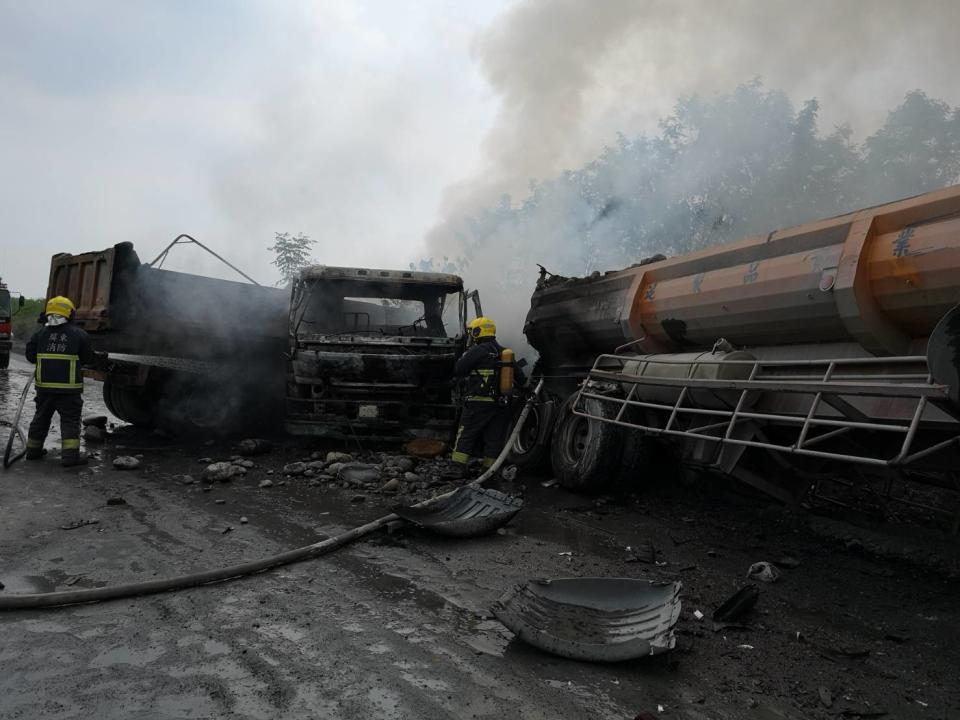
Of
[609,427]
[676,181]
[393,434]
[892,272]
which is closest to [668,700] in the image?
[892,272]

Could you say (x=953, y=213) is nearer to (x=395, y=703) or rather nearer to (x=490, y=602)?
(x=490, y=602)

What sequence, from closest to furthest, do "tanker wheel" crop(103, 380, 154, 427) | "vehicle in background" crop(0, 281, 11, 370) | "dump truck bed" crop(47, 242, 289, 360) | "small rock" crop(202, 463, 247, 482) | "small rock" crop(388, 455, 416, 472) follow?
"small rock" crop(202, 463, 247, 482), "small rock" crop(388, 455, 416, 472), "dump truck bed" crop(47, 242, 289, 360), "tanker wheel" crop(103, 380, 154, 427), "vehicle in background" crop(0, 281, 11, 370)

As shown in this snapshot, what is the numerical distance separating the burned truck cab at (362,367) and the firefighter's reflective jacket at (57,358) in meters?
2.04

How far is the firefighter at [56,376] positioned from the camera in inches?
245

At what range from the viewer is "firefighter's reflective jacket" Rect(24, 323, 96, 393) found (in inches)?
246

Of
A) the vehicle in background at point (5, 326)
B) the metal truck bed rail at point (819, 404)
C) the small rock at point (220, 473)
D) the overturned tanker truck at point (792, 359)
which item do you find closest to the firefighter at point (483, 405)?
the overturned tanker truck at point (792, 359)

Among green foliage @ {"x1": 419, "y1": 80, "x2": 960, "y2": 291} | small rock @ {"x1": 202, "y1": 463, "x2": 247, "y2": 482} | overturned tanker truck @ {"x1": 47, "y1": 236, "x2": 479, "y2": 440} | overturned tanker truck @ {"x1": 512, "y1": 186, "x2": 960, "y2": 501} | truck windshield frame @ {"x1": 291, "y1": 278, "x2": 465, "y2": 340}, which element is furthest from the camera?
green foliage @ {"x1": 419, "y1": 80, "x2": 960, "y2": 291}

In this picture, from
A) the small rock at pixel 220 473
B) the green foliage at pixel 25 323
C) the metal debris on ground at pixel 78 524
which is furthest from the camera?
the green foliage at pixel 25 323

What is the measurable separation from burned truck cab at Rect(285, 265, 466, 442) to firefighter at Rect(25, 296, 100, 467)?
2002 mm

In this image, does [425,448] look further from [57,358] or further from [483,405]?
[57,358]

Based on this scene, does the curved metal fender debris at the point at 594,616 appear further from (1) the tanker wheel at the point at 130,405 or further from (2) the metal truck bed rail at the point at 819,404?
(1) the tanker wheel at the point at 130,405

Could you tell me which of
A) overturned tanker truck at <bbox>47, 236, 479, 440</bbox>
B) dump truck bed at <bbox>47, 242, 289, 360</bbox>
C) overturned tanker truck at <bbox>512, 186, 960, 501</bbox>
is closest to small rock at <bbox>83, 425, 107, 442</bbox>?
overturned tanker truck at <bbox>47, 236, 479, 440</bbox>

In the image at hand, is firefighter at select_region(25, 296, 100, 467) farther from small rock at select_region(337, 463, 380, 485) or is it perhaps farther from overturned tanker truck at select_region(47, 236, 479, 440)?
small rock at select_region(337, 463, 380, 485)

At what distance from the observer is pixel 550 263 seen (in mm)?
12977
